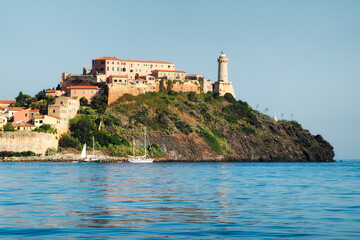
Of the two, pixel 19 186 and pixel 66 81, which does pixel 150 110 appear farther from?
pixel 19 186

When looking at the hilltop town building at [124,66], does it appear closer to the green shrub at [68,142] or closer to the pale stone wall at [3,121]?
the green shrub at [68,142]

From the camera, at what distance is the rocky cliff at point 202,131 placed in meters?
113

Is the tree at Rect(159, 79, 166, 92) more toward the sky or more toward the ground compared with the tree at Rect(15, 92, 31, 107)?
more toward the sky

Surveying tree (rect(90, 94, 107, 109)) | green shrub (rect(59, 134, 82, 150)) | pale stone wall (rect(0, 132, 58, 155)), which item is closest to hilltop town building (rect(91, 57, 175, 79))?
tree (rect(90, 94, 107, 109))

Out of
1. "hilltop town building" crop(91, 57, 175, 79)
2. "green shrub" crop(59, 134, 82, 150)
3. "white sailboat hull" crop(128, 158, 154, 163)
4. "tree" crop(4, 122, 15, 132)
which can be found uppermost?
"hilltop town building" crop(91, 57, 175, 79)

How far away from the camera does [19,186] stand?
3741cm

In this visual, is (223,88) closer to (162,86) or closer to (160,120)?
(162,86)

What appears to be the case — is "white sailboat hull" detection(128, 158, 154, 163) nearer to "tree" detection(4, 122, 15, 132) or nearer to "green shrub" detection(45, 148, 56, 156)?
"green shrub" detection(45, 148, 56, 156)

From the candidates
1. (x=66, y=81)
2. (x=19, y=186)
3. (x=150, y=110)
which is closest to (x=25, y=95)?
(x=66, y=81)

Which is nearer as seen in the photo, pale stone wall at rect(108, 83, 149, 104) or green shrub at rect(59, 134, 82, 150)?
green shrub at rect(59, 134, 82, 150)

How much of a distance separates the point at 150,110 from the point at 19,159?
36519mm

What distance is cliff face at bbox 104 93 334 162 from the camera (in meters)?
116

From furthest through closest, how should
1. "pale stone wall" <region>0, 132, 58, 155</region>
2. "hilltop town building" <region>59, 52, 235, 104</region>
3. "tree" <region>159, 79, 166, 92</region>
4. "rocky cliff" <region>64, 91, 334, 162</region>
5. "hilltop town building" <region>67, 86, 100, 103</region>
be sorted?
"tree" <region>159, 79, 166, 92</region>, "hilltop town building" <region>59, 52, 235, 104</region>, "hilltop town building" <region>67, 86, 100, 103</region>, "rocky cliff" <region>64, 91, 334, 162</region>, "pale stone wall" <region>0, 132, 58, 155</region>

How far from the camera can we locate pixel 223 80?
14325 centimetres
